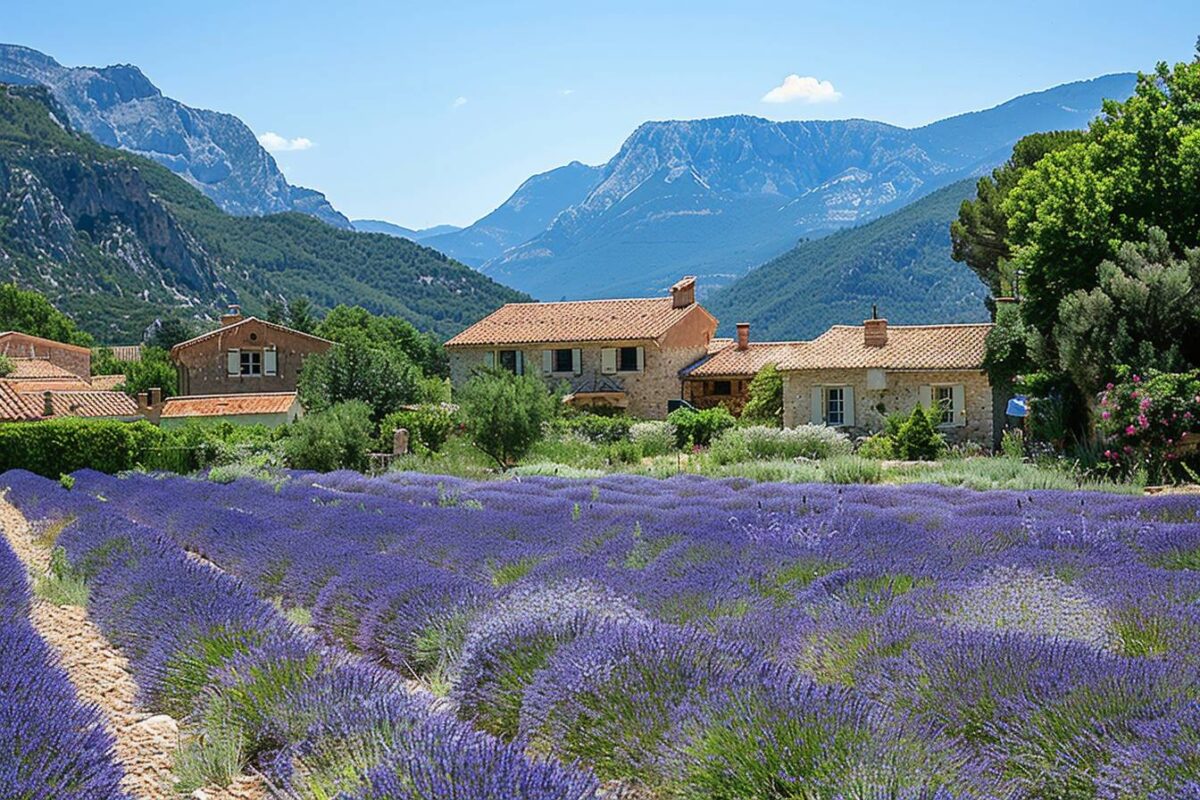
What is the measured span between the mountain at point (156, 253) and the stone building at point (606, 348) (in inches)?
2156

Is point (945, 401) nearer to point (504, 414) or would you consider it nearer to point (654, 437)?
point (654, 437)

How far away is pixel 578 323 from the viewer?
38.7m

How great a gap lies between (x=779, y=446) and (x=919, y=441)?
10.5 feet

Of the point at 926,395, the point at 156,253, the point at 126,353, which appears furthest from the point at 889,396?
the point at 156,253

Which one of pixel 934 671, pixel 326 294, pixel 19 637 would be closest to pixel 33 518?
pixel 19 637

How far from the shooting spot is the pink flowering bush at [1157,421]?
56.3ft

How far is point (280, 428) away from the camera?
28.0 metres

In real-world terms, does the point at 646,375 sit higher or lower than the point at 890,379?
higher

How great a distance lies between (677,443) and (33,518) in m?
16.9

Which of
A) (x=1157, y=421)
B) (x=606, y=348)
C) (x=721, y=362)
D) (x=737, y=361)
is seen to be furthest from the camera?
(x=606, y=348)

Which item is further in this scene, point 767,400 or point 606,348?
point 606,348

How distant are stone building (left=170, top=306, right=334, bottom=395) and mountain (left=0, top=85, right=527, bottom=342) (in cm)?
4503

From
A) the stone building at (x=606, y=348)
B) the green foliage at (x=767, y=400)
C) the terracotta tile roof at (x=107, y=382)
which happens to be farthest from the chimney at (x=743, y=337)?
the terracotta tile roof at (x=107, y=382)

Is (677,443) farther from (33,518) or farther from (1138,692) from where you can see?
(1138,692)
